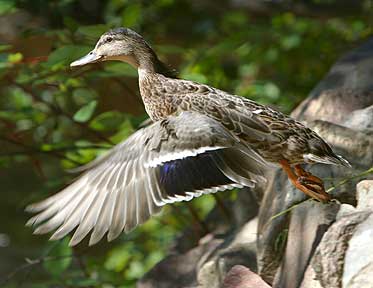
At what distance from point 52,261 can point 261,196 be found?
44.5 inches

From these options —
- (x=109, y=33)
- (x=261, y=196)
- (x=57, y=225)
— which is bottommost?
(x=261, y=196)

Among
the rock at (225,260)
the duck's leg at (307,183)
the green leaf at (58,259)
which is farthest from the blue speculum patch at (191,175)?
the green leaf at (58,259)

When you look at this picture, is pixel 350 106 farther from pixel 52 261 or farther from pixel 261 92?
pixel 52 261

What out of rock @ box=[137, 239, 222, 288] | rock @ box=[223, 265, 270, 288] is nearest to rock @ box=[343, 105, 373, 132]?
rock @ box=[223, 265, 270, 288]

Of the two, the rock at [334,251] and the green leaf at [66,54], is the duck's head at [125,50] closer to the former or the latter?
the green leaf at [66,54]

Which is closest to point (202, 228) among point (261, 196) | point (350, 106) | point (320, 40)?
point (261, 196)

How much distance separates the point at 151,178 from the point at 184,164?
16cm

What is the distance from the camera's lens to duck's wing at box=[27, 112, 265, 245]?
321cm

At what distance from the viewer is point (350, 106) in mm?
4305

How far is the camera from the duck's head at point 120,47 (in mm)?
3936

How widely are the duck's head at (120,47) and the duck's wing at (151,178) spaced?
66cm

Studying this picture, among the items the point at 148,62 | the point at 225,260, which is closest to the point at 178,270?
the point at 225,260

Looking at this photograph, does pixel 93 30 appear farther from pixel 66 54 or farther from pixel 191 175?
pixel 191 175

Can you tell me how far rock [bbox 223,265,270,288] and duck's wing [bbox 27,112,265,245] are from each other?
51 cm
